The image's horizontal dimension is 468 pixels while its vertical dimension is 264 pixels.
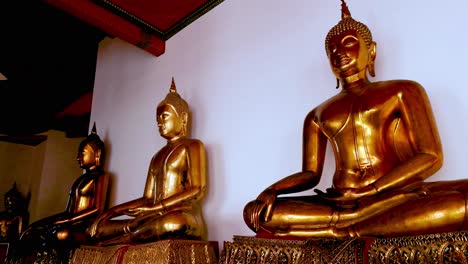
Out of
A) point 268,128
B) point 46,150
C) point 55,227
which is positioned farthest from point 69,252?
point 46,150

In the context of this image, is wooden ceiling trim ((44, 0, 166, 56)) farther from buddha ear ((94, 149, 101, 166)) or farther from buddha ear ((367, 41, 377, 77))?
buddha ear ((367, 41, 377, 77))

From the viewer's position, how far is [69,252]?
2.22 metres

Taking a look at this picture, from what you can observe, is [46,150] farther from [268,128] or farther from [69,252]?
[268,128]

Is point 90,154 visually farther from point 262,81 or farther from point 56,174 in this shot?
point 56,174

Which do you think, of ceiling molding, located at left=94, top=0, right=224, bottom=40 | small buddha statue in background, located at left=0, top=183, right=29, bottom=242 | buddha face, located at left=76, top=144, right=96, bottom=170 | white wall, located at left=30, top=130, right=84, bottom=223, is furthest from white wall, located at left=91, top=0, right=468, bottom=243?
small buddha statue in background, located at left=0, top=183, right=29, bottom=242

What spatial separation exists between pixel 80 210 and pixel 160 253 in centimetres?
123

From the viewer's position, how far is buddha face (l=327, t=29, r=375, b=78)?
4.95 ft

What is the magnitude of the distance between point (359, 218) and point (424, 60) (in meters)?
0.69

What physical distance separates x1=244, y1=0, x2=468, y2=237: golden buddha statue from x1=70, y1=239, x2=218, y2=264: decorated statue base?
1.45ft

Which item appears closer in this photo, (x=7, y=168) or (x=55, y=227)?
(x=55, y=227)

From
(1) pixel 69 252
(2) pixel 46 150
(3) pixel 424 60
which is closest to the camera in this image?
(3) pixel 424 60

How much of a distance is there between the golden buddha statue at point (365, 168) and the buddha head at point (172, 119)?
838 millimetres

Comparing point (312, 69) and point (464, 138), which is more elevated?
point (312, 69)

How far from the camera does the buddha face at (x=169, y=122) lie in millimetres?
2193
